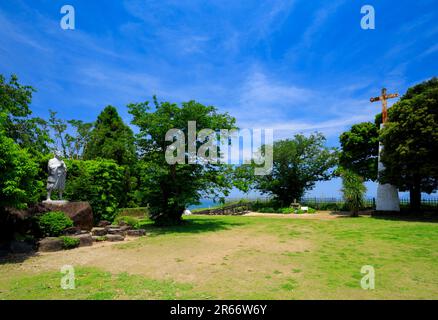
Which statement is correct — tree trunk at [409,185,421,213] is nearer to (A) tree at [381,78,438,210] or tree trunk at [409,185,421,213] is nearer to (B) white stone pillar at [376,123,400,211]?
(A) tree at [381,78,438,210]

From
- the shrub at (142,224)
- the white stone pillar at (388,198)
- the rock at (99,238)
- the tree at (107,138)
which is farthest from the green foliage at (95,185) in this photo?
the white stone pillar at (388,198)

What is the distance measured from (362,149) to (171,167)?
1969cm

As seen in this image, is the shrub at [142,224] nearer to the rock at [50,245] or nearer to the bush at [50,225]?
the bush at [50,225]

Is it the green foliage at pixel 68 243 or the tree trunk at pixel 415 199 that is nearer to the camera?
the green foliage at pixel 68 243

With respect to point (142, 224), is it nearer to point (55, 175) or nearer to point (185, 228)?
point (185, 228)

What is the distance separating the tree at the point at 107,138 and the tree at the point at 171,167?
333 inches

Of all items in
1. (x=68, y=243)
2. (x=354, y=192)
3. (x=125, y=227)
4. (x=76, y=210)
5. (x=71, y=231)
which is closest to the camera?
(x=68, y=243)

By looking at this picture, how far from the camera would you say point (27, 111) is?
15539mm

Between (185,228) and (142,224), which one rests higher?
(185,228)

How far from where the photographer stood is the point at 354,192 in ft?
64.4

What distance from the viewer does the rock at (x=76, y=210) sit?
11.0 meters

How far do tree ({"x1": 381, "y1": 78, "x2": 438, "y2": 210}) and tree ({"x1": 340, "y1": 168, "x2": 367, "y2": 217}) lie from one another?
171cm

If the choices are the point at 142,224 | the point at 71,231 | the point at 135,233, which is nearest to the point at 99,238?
the point at 71,231
